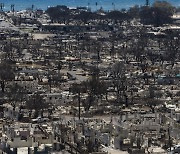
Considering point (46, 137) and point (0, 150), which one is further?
point (46, 137)

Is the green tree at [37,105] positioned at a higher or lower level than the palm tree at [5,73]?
lower

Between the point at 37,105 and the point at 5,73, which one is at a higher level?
the point at 5,73

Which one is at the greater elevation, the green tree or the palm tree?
the palm tree

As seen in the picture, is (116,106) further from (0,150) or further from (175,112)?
(0,150)

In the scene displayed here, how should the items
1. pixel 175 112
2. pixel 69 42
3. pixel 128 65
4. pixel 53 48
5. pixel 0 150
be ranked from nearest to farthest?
1. pixel 0 150
2. pixel 175 112
3. pixel 128 65
4. pixel 53 48
5. pixel 69 42

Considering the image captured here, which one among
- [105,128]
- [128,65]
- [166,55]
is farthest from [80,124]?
[166,55]

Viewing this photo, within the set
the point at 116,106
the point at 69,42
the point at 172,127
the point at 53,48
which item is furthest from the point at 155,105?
the point at 69,42

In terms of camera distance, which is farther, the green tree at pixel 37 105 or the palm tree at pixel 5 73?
the palm tree at pixel 5 73

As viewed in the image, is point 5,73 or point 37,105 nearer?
point 37,105

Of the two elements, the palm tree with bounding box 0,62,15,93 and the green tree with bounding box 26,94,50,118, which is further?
the palm tree with bounding box 0,62,15,93

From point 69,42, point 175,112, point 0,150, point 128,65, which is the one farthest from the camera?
point 69,42

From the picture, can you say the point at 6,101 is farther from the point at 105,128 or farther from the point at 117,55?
the point at 117,55
